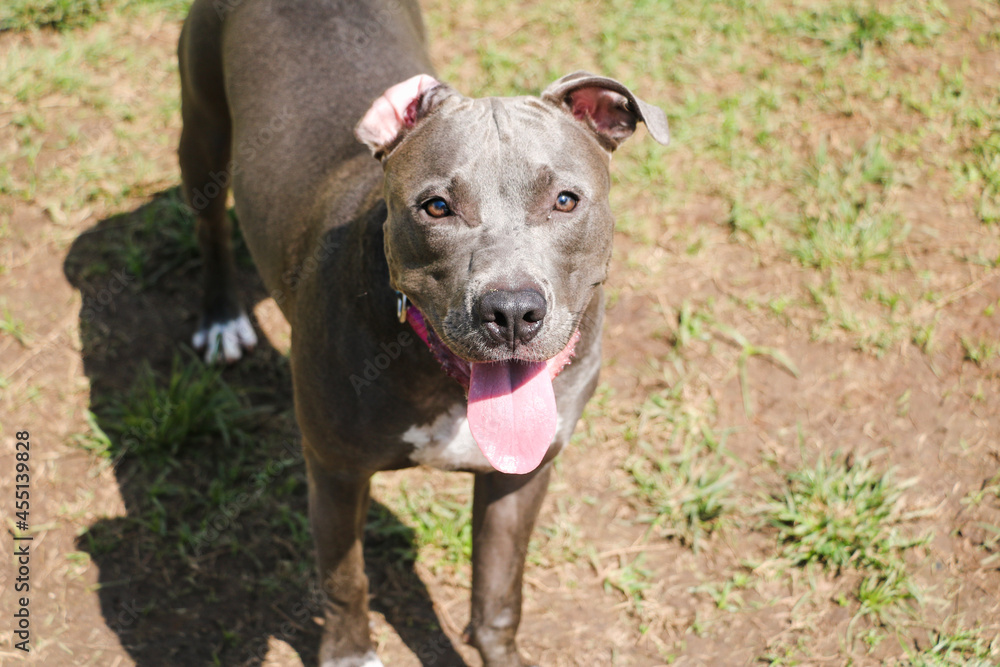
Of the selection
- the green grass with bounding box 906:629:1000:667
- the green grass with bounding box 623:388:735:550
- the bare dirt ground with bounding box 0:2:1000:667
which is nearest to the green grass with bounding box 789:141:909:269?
the bare dirt ground with bounding box 0:2:1000:667

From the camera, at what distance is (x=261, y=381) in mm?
4758

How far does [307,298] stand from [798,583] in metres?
2.36

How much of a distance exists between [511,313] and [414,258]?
390 millimetres

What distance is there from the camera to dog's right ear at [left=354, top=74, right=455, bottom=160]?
2854mm

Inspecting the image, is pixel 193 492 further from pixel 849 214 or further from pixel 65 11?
pixel 65 11

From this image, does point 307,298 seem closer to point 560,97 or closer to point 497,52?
point 560,97

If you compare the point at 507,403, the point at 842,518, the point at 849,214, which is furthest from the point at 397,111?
the point at 849,214

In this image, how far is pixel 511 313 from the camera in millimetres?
2426

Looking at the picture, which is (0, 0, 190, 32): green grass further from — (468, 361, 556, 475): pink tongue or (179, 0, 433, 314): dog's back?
(468, 361, 556, 475): pink tongue

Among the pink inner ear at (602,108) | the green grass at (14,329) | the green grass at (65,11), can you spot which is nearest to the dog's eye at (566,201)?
the pink inner ear at (602,108)

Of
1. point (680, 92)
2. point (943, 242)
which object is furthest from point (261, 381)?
point (943, 242)

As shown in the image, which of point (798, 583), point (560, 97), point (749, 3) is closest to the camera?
point (560, 97)

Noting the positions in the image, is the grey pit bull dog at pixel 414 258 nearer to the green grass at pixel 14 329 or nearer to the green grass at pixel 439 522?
the green grass at pixel 439 522

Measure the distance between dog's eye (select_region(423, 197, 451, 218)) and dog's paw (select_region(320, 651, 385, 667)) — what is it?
6.10 feet
